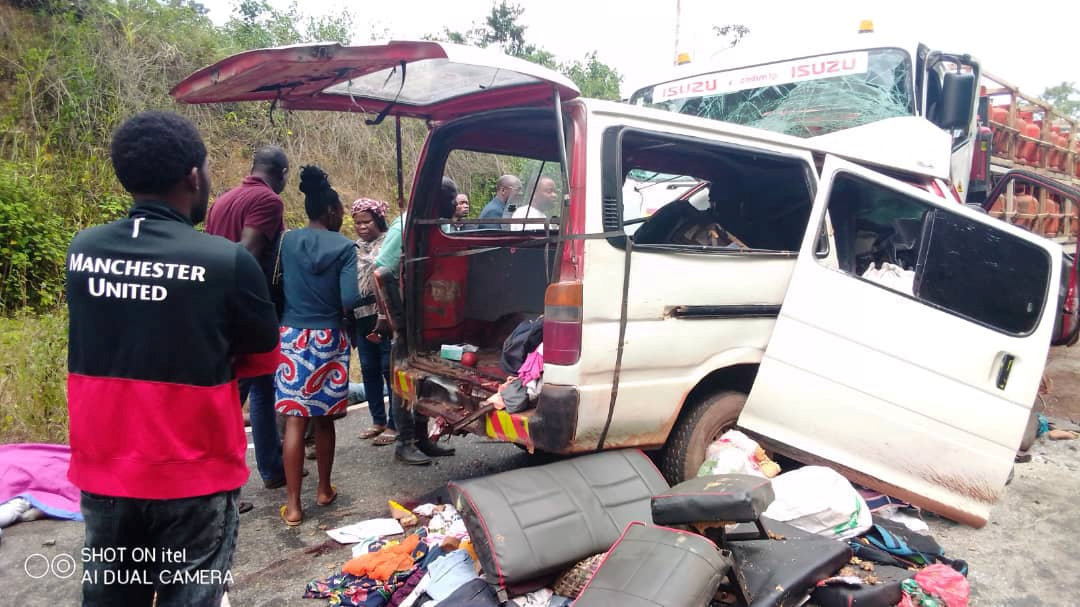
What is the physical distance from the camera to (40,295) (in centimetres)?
697

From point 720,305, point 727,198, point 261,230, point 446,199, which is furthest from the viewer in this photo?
point 727,198

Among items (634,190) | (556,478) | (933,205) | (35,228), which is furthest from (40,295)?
(933,205)

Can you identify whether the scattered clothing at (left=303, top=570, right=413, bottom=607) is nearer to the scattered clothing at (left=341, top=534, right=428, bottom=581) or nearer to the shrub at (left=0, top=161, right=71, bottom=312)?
the scattered clothing at (left=341, top=534, right=428, bottom=581)

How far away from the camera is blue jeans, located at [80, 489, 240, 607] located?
1.79 meters

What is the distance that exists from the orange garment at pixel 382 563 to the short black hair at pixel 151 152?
1833 mm

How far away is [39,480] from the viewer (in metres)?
3.63

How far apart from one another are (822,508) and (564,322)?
58.5 inches

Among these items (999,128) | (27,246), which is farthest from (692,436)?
(27,246)

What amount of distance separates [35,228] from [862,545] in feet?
26.2

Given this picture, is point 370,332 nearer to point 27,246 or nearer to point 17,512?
point 17,512

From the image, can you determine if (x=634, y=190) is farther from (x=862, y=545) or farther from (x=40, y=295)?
(x=40, y=295)

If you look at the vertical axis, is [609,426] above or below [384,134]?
below

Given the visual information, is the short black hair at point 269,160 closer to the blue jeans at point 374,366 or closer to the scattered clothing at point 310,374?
the scattered clothing at point 310,374

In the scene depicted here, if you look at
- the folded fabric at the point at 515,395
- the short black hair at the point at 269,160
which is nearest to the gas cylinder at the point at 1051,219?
Answer: the folded fabric at the point at 515,395
